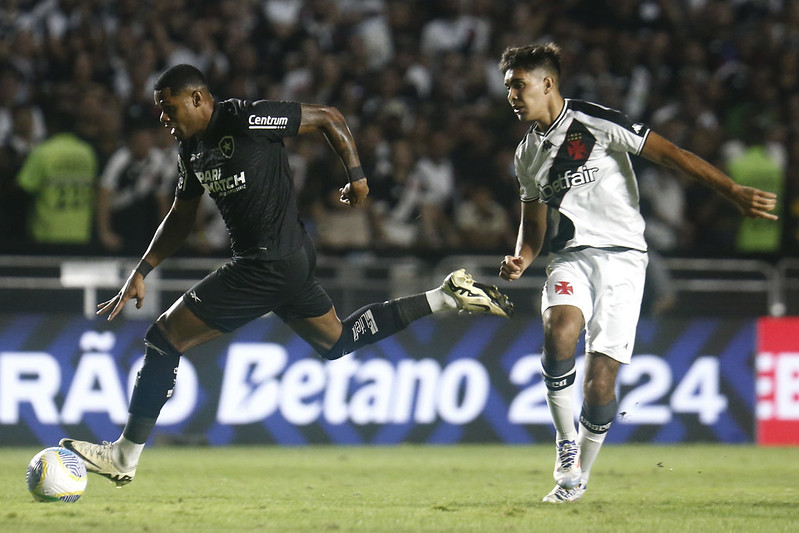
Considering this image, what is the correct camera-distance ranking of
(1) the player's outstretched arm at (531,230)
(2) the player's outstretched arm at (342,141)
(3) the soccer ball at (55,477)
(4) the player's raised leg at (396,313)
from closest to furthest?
(3) the soccer ball at (55,477)
(2) the player's outstretched arm at (342,141)
(1) the player's outstretched arm at (531,230)
(4) the player's raised leg at (396,313)

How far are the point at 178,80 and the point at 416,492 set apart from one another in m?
2.93

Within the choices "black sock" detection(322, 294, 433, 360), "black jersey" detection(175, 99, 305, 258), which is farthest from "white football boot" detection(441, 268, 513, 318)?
"black jersey" detection(175, 99, 305, 258)

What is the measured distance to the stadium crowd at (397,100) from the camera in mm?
12625

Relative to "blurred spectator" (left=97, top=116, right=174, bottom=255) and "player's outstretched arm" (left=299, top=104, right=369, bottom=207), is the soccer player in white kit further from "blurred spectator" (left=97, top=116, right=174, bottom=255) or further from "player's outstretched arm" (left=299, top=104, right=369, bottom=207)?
"blurred spectator" (left=97, top=116, right=174, bottom=255)

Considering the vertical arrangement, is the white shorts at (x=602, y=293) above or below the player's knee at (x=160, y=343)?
above

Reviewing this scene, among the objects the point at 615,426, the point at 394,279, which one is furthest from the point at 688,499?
the point at 394,279

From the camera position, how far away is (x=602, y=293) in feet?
23.0

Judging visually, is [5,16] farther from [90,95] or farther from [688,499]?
[688,499]

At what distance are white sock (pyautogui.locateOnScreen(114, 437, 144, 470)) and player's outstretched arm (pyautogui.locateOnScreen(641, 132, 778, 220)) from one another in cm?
330

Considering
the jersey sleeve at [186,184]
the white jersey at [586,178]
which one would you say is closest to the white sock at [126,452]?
the jersey sleeve at [186,184]

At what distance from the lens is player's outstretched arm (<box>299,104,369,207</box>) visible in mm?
6824

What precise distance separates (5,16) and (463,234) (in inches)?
246

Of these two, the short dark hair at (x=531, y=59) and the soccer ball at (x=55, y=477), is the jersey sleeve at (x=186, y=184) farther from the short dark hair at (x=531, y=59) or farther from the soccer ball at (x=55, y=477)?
the short dark hair at (x=531, y=59)

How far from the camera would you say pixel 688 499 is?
7.32m
